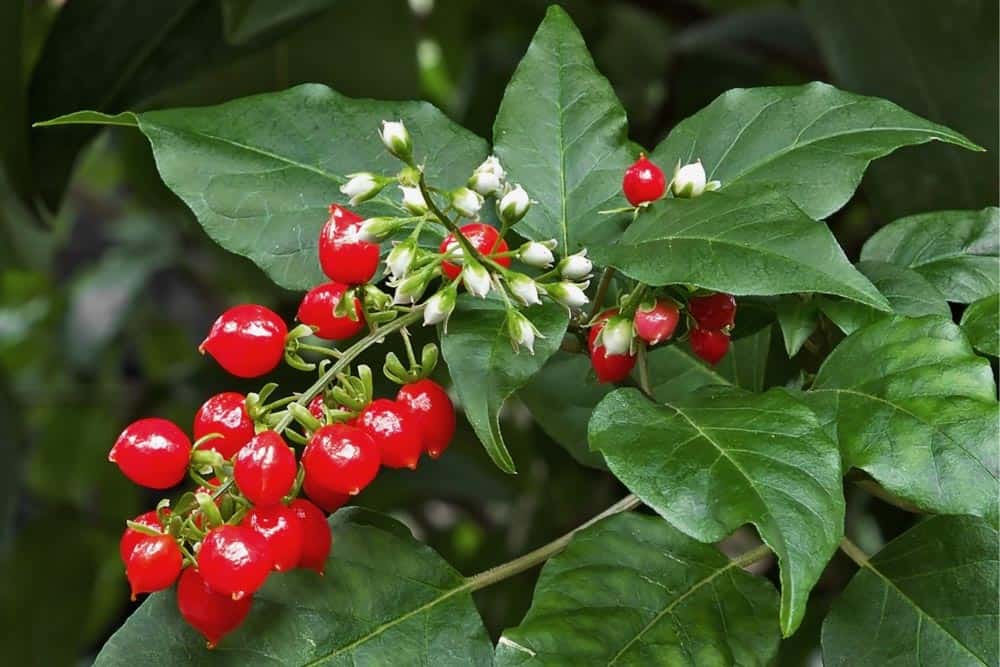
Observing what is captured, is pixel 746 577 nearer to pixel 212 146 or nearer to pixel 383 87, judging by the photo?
pixel 212 146

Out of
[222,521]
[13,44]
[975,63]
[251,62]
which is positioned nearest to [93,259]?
[251,62]

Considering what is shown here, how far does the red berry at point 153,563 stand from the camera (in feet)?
1.69

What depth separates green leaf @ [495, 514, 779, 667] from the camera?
52 centimetres

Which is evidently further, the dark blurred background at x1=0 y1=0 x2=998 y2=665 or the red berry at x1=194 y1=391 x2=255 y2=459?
the dark blurred background at x1=0 y1=0 x2=998 y2=665

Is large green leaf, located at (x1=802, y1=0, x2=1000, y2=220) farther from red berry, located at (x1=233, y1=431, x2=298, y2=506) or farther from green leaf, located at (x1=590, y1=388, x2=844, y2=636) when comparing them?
red berry, located at (x1=233, y1=431, x2=298, y2=506)

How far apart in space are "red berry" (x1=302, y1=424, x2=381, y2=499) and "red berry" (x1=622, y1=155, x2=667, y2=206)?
0.18 metres

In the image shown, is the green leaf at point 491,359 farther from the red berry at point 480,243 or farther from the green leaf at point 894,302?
the green leaf at point 894,302

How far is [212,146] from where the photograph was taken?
2.08 feet

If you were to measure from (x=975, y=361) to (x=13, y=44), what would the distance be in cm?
81

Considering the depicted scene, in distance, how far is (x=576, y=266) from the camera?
560mm

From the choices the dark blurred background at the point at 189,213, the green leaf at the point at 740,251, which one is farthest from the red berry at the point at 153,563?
the dark blurred background at the point at 189,213

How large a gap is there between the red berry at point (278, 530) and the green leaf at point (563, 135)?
0.21 meters

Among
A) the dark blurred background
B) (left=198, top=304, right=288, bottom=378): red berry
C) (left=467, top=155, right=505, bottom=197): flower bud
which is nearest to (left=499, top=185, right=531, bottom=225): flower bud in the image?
(left=467, top=155, right=505, bottom=197): flower bud

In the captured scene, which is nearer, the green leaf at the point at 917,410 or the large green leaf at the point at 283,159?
the green leaf at the point at 917,410
